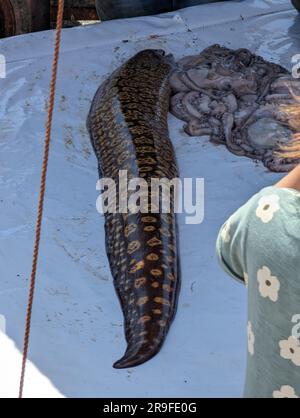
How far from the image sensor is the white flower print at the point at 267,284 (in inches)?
50.2

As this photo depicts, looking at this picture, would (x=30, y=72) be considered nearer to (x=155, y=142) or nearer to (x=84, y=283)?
(x=155, y=142)

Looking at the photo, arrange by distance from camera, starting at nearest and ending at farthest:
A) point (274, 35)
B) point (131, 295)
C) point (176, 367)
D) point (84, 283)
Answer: point (176, 367) < point (131, 295) < point (84, 283) < point (274, 35)

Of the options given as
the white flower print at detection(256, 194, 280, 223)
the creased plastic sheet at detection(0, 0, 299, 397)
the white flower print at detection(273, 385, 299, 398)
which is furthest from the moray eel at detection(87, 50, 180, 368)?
the white flower print at detection(256, 194, 280, 223)

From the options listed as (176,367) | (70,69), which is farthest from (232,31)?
(176,367)

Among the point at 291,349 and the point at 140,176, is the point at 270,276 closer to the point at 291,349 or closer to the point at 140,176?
the point at 291,349

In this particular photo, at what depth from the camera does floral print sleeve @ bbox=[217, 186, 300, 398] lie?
1242 millimetres

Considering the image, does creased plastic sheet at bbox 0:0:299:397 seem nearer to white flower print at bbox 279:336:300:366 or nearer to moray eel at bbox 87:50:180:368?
moray eel at bbox 87:50:180:368

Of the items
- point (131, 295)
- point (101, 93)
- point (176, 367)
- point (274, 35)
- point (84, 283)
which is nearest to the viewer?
point (176, 367)

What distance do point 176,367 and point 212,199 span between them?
1.07m

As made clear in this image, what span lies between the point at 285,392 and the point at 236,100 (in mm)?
3051

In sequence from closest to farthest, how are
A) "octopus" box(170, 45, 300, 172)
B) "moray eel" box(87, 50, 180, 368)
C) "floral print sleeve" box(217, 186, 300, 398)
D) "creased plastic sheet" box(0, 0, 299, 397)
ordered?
"floral print sleeve" box(217, 186, 300, 398)
"creased plastic sheet" box(0, 0, 299, 397)
"moray eel" box(87, 50, 180, 368)
"octopus" box(170, 45, 300, 172)

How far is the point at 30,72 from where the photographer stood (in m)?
4.48

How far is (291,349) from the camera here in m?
1.30

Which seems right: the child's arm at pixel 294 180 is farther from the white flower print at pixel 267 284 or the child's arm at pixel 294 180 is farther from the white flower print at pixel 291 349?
the white flower print at pixel 291 349
